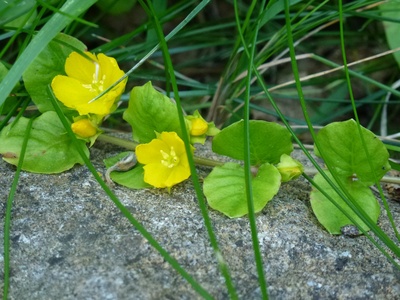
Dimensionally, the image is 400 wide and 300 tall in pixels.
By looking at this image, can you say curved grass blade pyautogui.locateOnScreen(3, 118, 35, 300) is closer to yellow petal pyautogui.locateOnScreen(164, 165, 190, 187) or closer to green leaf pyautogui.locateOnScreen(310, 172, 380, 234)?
yellow petal pyautogui.locateOnScreen(164, 165, 190, 187)

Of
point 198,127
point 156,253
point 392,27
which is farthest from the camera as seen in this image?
point 392,27

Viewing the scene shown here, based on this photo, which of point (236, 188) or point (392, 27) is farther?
point (392, 27)

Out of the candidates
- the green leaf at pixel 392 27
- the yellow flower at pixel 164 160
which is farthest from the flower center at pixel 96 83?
the green leaf at pixel 392 27

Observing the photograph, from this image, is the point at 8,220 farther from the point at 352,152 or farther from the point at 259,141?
the point at 352,152

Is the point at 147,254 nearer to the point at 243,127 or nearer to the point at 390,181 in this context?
the point at 243,127

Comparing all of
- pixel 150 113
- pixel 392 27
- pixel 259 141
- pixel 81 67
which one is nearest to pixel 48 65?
pixel 81 67

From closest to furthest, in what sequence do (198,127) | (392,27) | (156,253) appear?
1. (156,253)
2. (198,127)
3. (392,27)

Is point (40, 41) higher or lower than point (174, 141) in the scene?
higher
